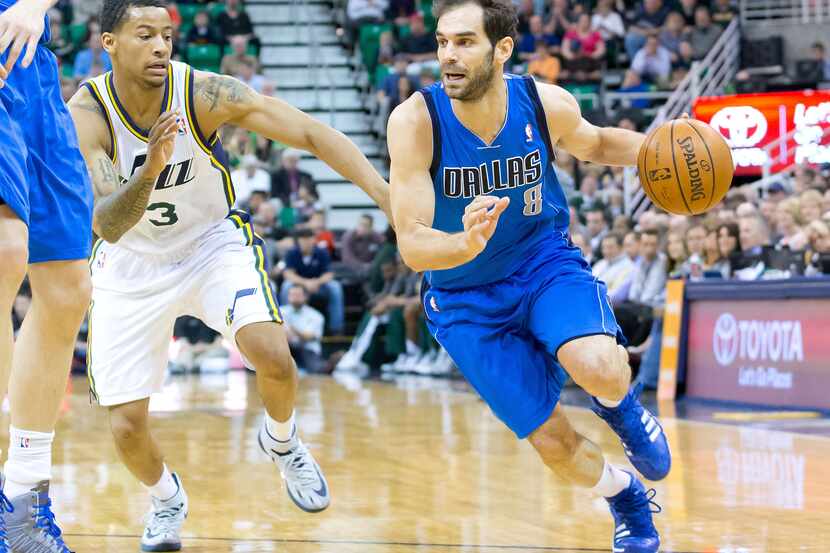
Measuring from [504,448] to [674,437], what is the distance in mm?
1113

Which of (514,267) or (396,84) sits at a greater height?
(396,84)

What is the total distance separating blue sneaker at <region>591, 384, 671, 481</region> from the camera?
15.0ft

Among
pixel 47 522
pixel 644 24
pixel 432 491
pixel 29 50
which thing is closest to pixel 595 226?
pixel 644 24

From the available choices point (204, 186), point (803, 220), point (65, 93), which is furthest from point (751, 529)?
point (65, 93)

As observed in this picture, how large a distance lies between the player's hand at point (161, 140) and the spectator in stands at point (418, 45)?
13.7 metres

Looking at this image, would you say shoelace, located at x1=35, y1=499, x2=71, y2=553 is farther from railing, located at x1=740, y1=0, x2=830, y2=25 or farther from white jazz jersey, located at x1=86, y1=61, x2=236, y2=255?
railing, located at x1=740, y1=0, x2=830, y2=25

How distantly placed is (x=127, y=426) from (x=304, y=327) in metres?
9.56

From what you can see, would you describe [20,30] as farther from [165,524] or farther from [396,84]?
[396,84]

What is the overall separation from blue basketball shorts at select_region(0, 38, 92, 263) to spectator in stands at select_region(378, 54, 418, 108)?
13.1 metres

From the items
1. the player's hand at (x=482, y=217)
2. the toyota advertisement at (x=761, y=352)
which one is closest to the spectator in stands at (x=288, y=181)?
the toyota advertisement at (x=761, y=352)

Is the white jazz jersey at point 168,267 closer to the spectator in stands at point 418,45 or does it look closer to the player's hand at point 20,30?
the player's hand at point 20,30

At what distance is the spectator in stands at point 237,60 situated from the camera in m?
17.8

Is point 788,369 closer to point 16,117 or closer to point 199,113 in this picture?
point 199,113

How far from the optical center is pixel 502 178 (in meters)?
4.45
